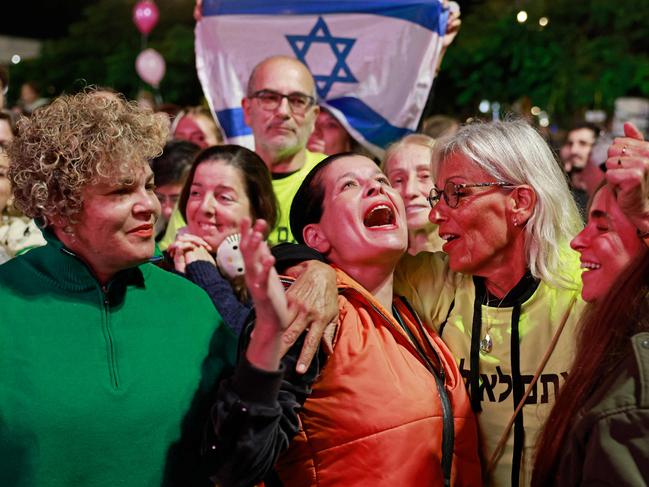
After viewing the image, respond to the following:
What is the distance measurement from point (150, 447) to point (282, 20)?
342 cm

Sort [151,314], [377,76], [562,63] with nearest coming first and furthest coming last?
[151,314] < [377,76] < [562,63]

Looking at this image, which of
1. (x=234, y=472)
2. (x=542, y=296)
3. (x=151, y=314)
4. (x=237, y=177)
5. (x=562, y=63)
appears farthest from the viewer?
(x=562, y=63)

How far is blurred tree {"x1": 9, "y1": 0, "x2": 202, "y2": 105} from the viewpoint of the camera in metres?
15.5

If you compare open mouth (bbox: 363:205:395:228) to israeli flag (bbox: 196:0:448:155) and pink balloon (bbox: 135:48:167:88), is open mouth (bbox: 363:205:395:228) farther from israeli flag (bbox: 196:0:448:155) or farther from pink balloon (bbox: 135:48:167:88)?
pink balloon (bbox: 135:48:167:88)

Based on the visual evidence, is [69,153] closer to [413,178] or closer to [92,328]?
[92,328]

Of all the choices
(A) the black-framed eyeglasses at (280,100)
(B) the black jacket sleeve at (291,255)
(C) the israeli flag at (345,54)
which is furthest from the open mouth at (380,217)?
(C) the israeli flag at (345,54)

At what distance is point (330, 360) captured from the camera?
2.32m

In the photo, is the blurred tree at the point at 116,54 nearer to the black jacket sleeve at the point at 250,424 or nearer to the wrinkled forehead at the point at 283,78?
the wrinkled forehead at the point at 283,78

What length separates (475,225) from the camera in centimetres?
275

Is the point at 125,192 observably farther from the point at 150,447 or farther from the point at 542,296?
the point at 542,296

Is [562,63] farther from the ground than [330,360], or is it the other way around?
[562,63]

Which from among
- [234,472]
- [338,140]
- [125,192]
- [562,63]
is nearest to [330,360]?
[234,472]

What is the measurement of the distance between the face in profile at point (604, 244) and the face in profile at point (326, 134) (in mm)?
2962

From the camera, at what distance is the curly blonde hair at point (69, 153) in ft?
6.87
